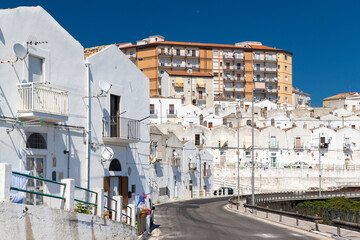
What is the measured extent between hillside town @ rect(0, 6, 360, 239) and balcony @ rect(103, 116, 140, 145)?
0.07 metres

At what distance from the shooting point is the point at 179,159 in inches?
2387

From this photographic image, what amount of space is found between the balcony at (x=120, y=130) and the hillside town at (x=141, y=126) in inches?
2.8

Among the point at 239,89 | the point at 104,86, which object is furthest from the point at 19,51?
the point at 239,89

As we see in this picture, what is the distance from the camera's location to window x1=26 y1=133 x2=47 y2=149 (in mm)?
18375

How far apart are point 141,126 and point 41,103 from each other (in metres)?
9.82

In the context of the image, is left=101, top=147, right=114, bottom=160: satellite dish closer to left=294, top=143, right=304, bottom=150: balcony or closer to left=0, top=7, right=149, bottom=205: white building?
left=0, top=7, right=149, bottom=205: white building

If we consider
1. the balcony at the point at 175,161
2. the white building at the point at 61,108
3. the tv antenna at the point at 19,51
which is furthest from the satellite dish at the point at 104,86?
the balcony at the point at 175,161

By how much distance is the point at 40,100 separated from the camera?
18.0 m

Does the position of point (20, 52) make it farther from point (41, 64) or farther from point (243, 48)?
point (243, 48)

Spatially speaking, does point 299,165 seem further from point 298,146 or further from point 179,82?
point 179,82

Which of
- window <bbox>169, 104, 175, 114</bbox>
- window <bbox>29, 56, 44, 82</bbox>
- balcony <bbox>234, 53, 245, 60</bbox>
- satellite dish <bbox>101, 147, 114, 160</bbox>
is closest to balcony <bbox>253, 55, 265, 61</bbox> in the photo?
balcony <bbox>234, 53, 245, 60</bbox>

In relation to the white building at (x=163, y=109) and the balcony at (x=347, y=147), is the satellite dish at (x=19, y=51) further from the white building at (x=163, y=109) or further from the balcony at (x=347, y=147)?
the white building at (x=163, y=109)

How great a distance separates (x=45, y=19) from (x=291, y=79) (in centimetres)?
12971

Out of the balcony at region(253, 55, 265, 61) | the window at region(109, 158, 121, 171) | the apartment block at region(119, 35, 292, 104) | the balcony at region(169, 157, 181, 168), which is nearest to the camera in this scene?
the window at region(109, 158, 121, 171)
